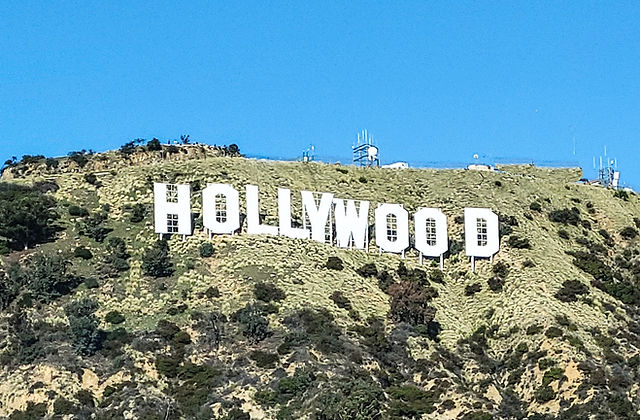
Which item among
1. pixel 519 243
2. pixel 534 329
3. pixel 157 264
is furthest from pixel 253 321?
pixel 519 243

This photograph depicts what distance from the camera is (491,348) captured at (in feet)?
357

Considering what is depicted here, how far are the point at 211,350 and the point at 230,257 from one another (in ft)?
47.5

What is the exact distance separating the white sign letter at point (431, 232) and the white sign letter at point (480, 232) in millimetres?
2047

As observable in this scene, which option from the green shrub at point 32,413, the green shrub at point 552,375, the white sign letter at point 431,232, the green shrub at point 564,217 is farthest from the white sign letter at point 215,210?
the green shrub at point 564,217

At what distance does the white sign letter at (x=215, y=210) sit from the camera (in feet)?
388

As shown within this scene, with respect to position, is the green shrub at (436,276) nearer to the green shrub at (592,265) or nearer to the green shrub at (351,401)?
the green shrub at (592,265)

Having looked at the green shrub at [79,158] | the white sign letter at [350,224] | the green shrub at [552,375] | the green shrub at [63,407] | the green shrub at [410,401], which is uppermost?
the green shrub at [79,158]

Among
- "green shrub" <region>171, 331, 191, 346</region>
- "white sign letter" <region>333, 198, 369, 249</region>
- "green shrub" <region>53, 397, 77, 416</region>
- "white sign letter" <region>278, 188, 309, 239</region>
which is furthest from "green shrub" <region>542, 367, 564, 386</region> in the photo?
"green shrub" <region>53, 397, 77, 416</region>

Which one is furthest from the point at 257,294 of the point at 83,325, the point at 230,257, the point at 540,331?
the point at 540,331

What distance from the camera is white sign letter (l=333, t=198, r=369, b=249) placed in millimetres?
120375

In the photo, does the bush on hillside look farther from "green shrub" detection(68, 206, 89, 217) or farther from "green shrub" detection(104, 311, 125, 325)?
"green shrub" detection(104, 311, 125, 325)

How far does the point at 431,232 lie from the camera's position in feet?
403

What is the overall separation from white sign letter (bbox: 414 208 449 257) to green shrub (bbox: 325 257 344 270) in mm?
8647

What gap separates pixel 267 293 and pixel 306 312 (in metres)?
3.96
